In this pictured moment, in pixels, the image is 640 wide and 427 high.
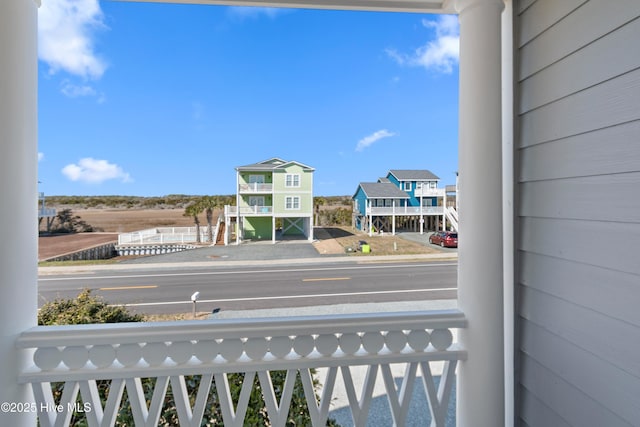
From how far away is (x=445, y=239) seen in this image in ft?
5.19

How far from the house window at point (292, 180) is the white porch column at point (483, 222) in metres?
0.93

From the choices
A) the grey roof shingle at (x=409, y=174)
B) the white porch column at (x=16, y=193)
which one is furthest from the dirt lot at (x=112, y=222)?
the grey roof shingle at (x=409, y=174)

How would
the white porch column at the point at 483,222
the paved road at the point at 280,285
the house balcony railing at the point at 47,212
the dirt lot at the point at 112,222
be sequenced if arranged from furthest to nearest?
1. the paved road at the point at 280,285
2. the dirt lot at the point at 112,222
3. the house balcony railing at the point at 47,212
4. the white porch column at the point at 483,222

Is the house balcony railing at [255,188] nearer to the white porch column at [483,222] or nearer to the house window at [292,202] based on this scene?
the house window at [292,202]

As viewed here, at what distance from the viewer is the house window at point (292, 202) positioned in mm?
1698

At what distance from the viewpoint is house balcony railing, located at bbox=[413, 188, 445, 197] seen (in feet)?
4.98

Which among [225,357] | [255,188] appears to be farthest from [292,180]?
[225,357]

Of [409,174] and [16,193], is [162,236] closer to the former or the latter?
[16,193]

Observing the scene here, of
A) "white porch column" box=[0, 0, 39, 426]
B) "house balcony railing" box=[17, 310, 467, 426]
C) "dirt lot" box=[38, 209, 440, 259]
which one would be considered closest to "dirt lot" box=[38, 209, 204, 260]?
"dirt lot" box=[38, 209, 440, 259]

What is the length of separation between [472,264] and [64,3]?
2040mm

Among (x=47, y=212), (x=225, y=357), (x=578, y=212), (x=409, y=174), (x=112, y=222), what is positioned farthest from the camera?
(x=409, y=174)

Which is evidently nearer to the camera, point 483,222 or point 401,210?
point 483,222

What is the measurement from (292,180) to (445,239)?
2.99 feet

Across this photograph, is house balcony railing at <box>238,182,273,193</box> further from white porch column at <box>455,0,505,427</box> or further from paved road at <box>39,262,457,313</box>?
white porch column at <box>455,0,505,427</box>
